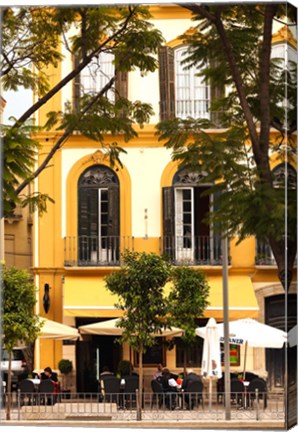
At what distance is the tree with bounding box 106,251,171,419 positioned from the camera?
7.07m

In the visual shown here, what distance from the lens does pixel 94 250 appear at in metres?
7.21

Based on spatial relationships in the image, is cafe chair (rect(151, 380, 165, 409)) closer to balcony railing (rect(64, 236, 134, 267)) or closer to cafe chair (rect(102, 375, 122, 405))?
cafe chair (rect(102, 375, 122, 405))

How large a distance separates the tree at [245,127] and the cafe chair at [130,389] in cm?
128

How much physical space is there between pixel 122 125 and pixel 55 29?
2.98 feet

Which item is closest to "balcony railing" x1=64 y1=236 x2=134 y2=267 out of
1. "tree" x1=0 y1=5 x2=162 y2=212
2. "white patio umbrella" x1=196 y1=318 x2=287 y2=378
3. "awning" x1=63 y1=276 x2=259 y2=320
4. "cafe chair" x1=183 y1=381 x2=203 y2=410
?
"awning" x1=63 y1=276 x2=259 y2=320

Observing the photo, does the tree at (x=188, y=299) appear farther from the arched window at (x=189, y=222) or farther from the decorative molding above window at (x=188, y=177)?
the decorative molding above window at (x=188, y=177)

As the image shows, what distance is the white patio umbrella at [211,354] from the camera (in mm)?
6992

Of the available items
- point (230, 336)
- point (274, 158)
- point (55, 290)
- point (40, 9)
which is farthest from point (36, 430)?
point (40, 9)

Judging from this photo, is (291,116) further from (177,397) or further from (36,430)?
(36,430)

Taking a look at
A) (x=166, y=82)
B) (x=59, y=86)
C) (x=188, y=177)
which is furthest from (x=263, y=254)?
(x=59, y=86)

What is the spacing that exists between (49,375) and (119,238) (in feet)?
3.73

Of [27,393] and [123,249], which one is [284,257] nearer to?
[123,249]

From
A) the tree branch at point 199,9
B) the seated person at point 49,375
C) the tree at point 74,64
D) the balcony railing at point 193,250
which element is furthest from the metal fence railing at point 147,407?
the tree branch at point 199,9

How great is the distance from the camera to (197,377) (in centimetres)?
706
